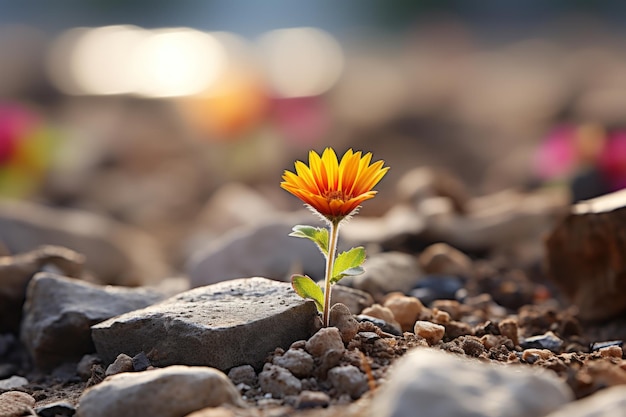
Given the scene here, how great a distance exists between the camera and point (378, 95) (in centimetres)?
1391

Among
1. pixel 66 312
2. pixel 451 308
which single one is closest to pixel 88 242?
pixel 66 312

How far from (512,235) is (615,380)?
8.01 feet

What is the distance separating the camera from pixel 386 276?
12.0 ft

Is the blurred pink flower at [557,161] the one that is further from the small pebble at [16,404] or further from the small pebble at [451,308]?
the small pebble at [16,404]

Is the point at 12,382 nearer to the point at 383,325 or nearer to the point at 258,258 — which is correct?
the point at 383,325

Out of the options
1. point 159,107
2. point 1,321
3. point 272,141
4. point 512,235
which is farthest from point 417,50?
point 1,321

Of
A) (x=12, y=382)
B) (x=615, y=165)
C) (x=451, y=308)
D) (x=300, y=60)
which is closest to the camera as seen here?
(x=12, y=382)

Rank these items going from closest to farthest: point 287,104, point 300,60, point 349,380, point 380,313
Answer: point 349,380
point 380,313
point 287,104
point 300,60

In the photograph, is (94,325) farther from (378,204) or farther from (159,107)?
(159,107)

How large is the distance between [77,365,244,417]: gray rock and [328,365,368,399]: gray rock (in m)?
0.24

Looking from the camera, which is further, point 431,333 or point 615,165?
point 615,165

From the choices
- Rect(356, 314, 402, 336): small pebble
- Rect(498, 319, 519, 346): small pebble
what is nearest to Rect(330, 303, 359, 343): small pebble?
Rect(356, 314, 402, 336): small pebble

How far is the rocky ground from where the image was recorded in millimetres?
2051

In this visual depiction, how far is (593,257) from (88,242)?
9.32 ft
